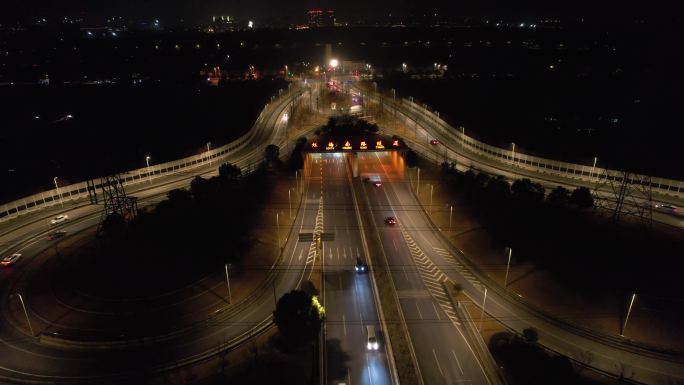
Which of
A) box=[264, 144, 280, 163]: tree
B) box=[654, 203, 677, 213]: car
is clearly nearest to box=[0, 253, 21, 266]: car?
box=[264, 144, 280, 163]: tree

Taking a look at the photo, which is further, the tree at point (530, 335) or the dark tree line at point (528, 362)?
the tree at point (530, 335)

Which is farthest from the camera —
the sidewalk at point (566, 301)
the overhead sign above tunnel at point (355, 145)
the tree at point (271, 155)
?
the tree at point (271, 155)

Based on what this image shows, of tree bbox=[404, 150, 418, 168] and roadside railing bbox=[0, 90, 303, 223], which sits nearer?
roadside railing bbox=[0, 90, 303, 223]

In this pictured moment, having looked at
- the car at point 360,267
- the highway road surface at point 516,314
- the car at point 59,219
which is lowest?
the highway road surface at point 516,314

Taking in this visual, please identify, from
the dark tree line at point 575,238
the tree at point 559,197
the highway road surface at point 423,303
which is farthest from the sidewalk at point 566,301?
the tree at point 559,197

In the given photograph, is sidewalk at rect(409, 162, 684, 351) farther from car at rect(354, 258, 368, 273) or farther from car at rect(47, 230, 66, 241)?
car at rect(47, 230, 66, 241)

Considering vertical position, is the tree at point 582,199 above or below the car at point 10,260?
above

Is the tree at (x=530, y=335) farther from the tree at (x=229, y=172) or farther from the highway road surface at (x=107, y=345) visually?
the tree at (x=229, y=172)
